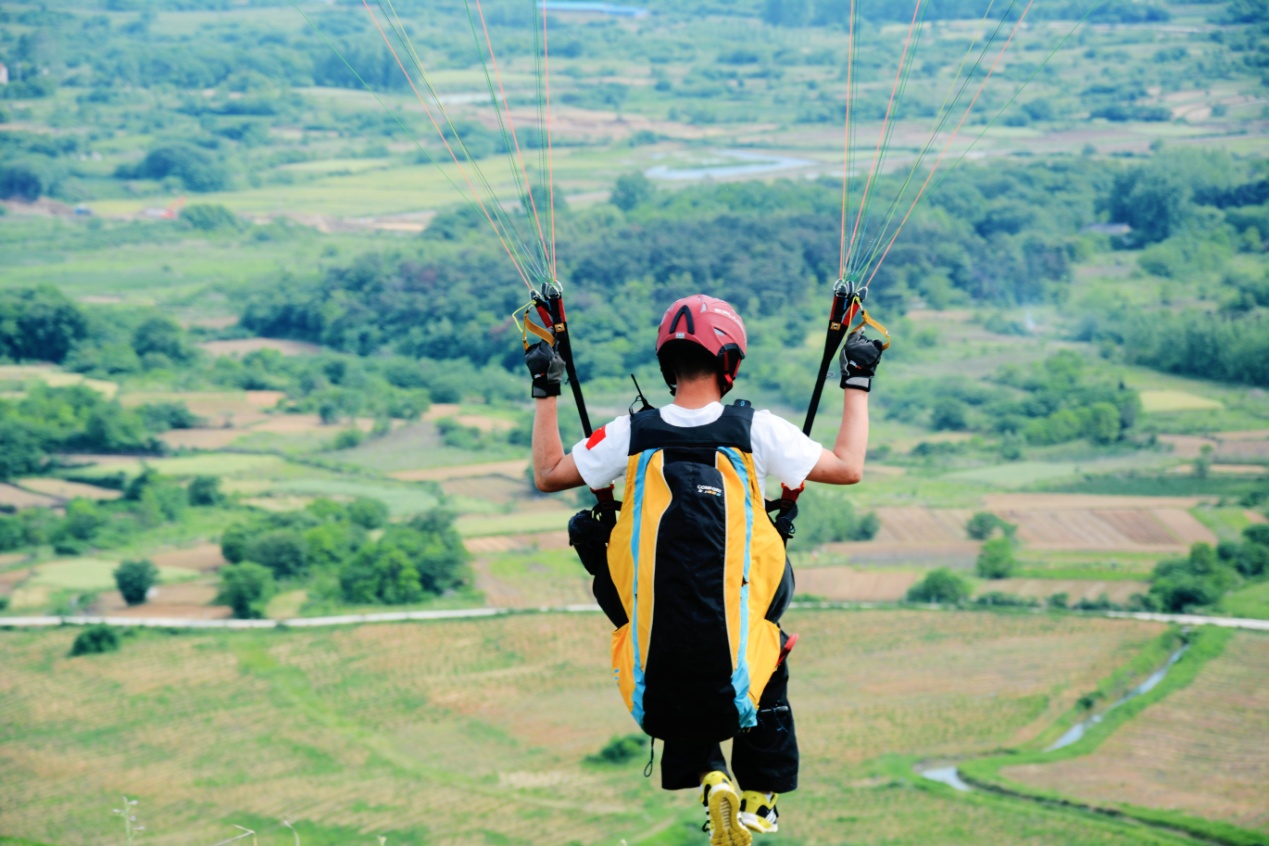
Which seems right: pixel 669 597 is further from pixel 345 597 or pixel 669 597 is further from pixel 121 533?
pixel 121 533

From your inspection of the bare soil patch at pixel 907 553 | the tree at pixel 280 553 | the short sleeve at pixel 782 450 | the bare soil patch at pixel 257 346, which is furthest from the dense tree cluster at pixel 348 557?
the short sleeve at pixel 782 450

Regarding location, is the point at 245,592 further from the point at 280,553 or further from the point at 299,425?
the point at 299,425

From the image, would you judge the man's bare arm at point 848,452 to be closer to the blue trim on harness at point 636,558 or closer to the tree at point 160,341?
the blue trim on harness at point 636,558

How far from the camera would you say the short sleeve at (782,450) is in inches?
139

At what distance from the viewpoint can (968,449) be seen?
55875 mm

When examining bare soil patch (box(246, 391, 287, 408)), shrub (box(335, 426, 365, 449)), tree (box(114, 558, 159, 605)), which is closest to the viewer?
tree (box(114, 558, 159, 605))

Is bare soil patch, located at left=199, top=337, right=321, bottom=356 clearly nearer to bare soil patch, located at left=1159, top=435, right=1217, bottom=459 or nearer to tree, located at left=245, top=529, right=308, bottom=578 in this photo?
tree, located at left=245, top=529, right=308, bottom=578

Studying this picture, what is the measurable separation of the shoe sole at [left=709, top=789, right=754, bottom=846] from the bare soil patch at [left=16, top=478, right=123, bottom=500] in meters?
47.9

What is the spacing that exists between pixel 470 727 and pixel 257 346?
44.5 meters

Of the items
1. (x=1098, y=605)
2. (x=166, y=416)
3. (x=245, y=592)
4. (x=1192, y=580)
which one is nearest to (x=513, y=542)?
(x=245, y=592)

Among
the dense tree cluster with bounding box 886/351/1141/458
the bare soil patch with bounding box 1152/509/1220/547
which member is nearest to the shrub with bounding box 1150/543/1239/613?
the bare soil patch with bounding box 1152/509/1220/547

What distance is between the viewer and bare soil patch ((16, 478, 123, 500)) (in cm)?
4884

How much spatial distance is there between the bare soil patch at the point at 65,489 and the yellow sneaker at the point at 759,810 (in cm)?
4775

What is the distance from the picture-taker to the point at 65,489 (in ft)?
164
